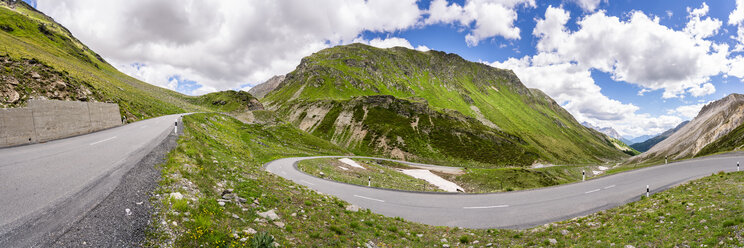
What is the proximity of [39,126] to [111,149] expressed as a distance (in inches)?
322

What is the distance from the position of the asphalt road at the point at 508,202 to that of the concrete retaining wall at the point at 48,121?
19590mm

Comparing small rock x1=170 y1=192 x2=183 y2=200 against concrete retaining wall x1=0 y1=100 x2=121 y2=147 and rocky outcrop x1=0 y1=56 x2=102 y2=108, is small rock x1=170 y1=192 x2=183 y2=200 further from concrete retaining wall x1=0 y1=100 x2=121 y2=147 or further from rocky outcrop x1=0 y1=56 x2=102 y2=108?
rocky outcrop x1=0 y1=56 x2=102 y2=108

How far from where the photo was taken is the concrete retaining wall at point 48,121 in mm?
15448

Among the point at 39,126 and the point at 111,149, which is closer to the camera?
the point at 111,149

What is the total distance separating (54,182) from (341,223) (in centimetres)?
1073

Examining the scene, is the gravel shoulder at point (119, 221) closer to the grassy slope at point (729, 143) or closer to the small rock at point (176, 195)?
the small rock at point (176, 195)

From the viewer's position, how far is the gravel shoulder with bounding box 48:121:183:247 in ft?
19.3

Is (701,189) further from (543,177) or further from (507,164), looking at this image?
(507,164)

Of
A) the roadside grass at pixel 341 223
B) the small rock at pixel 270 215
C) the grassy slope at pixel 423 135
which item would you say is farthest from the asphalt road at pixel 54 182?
the grassy slope at pixel 423 135

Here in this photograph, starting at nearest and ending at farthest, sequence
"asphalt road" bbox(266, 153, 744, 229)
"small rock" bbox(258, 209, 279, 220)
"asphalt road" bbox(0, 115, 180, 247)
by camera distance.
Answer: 1. "asphalt road" bbox(0, 115, 180, 247)
2. "small rock" bbox(258, 209, 279, 220)
3. "asphalt road" bbox(266, 153, 744, 229)

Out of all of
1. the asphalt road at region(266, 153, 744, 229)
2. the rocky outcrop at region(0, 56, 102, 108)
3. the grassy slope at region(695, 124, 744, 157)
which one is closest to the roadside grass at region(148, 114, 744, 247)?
the asphalt road at region(266, 153, 744, 229)

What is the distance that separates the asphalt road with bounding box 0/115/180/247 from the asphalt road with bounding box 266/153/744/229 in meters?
14.3

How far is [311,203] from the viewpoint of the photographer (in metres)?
13.3

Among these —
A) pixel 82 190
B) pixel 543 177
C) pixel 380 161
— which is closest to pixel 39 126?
pixel 82 190
